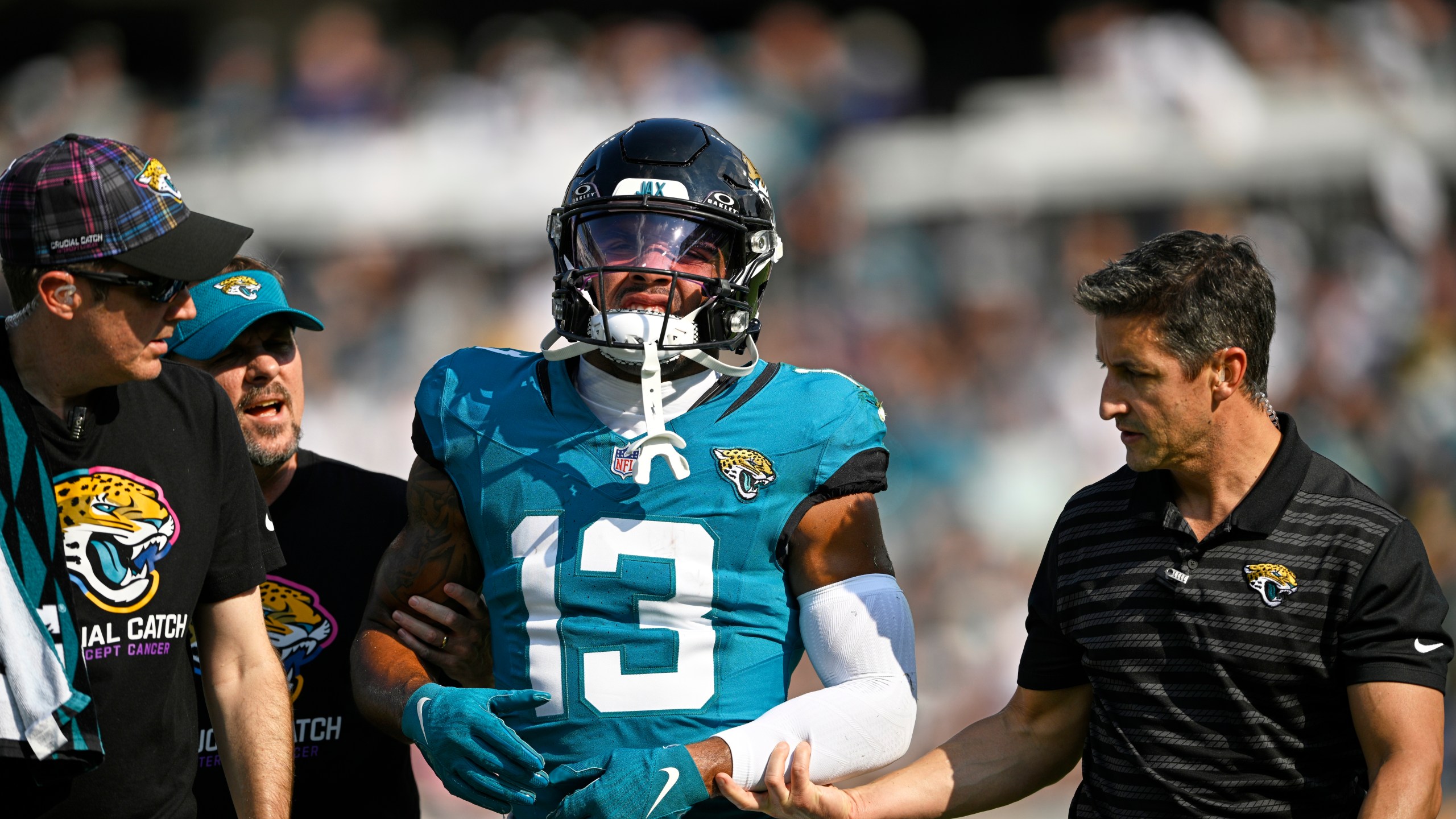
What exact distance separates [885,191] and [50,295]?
7.31 metres

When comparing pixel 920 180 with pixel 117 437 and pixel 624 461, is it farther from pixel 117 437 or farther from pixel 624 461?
pixel 117 437

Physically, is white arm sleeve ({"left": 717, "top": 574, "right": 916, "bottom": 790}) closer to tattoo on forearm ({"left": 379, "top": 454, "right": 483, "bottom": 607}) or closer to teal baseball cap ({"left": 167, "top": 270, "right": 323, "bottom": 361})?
tattoo on forearm ({"left": 379, "top": 454, "right": 483, "bottom": 607})

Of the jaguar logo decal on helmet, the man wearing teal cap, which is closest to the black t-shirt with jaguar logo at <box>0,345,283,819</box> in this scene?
the man wearing teal cap

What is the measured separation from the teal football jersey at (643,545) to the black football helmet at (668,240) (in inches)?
6.2

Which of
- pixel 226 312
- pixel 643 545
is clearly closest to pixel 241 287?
pixel 226 312

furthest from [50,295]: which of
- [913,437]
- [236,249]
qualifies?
[913,437]

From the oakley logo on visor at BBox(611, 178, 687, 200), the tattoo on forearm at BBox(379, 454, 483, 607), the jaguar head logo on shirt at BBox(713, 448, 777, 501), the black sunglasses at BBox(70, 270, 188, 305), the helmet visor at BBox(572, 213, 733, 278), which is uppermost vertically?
the oakley logo on visor at BBox(611, 178, 687, 200)

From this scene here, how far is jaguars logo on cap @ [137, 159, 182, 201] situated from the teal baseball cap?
723mm

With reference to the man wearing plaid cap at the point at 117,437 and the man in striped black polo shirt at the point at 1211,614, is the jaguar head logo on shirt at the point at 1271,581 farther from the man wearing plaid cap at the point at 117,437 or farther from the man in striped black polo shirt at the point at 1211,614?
the man wearing plaid cap at the point at 117,437

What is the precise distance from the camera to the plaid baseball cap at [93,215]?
238 cm

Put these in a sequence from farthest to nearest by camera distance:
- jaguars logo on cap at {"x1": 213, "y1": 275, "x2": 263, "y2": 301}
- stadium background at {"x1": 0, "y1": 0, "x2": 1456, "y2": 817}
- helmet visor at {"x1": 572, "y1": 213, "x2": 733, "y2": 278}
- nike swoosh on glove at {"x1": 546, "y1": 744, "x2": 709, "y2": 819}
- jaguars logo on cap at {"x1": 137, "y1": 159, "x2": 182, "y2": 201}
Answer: stadium background at {"x1": 0, "y1": 0, "x2": 1456, "y2": 817} → jaguars logo on cap at {"x1": 213, "y1": 275, "x2": 263, "y2": 301} → helmet visor at {"x1": 572, "y1": 213, "x2": 733, "y2": 278} → jaguars logo on cap at {"x1": 137, "y1": 159, "x2": 182, "y2": 201} → nike swoosh on glove at {"x1": 546, "y1": 744, "x2": 709, "y2": 819}

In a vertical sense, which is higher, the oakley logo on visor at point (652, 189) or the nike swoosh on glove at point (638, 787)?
the oakley logo on visor at point (652, 189)

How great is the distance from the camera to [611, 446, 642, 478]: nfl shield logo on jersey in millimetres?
2662

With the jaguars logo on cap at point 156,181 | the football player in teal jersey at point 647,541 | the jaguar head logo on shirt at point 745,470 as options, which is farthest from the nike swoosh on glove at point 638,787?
the jaguars logo on cap at point 156,181
